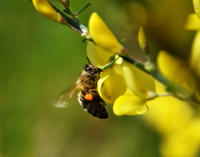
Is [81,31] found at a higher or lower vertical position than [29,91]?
higher

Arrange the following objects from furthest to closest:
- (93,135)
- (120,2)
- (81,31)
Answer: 1. (93,135)
2. (120,2)
3. (81,31)

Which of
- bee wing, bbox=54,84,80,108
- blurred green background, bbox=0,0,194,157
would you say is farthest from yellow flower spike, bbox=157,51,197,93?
blurred green background, bbox=0,0,194,157

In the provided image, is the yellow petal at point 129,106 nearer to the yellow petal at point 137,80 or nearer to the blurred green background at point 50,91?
the yellow petal at point 137,80

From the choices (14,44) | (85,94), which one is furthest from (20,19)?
(85,94)

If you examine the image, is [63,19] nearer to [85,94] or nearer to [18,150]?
[85,94]

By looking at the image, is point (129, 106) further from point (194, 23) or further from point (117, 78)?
point (194, 23)

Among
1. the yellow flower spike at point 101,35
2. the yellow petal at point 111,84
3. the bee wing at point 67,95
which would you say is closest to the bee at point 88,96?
the bee wing at point 67,95

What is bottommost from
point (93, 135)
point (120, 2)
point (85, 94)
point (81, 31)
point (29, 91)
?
point (93, 135)
